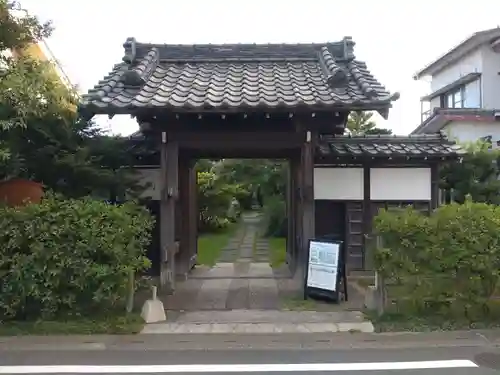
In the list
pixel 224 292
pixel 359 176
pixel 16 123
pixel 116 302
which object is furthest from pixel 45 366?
pixel 359 176

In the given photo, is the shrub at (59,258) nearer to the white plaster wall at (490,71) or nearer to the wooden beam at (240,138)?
the wooden beam at (240,138)

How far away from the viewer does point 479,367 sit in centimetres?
599

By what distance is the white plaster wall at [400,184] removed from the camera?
477 inches

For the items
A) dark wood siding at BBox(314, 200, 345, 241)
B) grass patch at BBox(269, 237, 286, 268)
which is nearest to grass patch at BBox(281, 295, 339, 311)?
dark wood siding at BBox(314, 200, 345, 241)

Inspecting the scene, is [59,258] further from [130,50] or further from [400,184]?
[400,184]

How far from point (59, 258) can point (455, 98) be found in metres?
21.9

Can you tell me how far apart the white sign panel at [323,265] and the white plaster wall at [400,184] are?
3453mm

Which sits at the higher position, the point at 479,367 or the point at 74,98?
the point at 74,98

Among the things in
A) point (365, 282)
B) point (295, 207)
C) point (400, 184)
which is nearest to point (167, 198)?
point (295, 207)

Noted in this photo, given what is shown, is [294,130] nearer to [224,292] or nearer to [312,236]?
[312,236]

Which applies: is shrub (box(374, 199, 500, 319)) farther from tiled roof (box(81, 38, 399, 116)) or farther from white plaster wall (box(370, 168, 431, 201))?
white plaster wall (box(370, 168, 431, 201))

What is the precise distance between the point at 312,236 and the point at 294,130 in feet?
6.48

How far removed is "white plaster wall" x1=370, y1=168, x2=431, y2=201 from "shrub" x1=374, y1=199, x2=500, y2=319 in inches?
174

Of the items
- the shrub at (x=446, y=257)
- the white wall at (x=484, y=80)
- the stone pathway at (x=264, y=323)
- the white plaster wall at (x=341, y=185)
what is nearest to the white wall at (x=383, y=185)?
the white plaster wall at (x=341, y=185)
